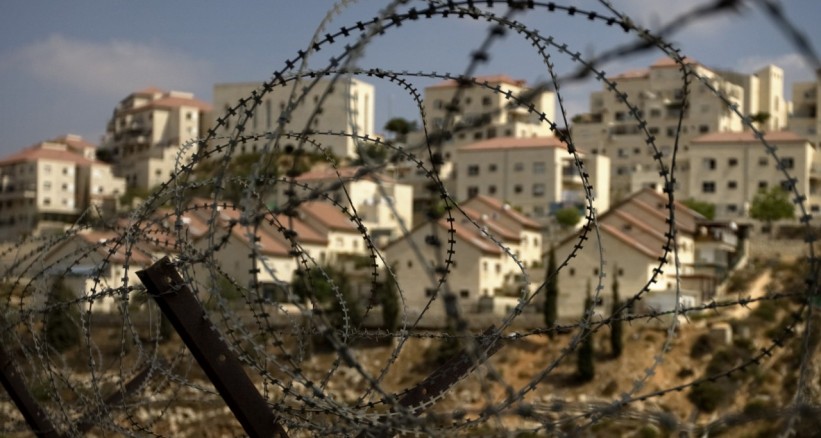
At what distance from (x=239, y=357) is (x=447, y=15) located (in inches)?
74.3

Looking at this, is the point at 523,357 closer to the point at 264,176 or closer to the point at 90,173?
the point at 264,176

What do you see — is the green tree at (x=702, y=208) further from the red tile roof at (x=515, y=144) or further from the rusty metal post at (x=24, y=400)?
the rusty metal post at (x=24, y=400)

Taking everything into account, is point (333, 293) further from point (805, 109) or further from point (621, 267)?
point (805, 109)

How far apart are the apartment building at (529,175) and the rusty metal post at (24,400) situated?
77.0 metres

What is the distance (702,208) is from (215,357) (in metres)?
80.0

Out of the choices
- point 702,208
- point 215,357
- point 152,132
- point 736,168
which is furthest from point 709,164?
point 215,357

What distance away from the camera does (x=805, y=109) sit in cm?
11525

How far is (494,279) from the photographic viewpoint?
2603 inches

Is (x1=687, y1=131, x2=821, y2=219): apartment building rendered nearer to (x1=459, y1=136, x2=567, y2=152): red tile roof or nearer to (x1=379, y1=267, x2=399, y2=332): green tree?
(x1=459, y1=136, x2=567, y2=152): red tile roof

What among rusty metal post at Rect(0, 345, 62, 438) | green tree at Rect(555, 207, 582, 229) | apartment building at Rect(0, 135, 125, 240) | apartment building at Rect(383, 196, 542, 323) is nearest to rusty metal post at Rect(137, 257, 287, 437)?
rusty metal post at Rect(0, 345, 62, 438)

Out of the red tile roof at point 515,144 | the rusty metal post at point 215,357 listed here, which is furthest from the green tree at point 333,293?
the rusty metal post at point 215,357

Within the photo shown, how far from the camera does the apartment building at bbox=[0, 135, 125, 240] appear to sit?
107 m

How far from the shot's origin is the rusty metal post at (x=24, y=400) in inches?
409

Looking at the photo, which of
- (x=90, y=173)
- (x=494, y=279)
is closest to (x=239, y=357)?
(x=494, y=279)
